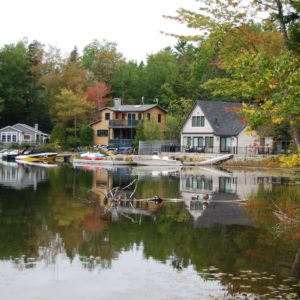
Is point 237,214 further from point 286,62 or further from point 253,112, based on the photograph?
point 286,62

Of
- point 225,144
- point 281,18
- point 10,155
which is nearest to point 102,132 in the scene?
point 10,155

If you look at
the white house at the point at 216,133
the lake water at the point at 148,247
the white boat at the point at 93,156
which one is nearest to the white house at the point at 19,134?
the white boat at the point at 93,156

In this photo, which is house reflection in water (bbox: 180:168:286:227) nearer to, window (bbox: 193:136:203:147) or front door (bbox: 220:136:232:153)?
front door (bbox: 220:136:232:153)

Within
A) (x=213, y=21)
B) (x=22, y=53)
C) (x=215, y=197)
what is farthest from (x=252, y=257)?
(x=22, y=53)

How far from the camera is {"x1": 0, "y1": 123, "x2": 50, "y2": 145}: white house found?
89.2 metres

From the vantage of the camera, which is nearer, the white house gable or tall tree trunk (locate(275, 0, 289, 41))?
tall tree trunk (locate(275, 0, 289, 41))

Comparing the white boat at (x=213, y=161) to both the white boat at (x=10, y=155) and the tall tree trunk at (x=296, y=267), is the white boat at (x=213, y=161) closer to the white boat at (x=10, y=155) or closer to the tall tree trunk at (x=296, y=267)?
the white boat at (x=10, y=155)

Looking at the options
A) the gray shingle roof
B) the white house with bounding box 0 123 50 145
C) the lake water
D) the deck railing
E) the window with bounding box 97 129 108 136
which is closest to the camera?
the lake water

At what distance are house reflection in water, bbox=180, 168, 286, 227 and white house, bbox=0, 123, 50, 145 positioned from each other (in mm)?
47946

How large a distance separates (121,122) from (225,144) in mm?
19062

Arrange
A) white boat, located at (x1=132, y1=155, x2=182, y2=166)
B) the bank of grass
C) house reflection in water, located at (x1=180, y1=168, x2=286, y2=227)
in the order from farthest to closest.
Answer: white boat, located at (x1=132, y1=155, x2=182, y2=166) < the bank of grass < house reflection in water, located at (x1=180, y1=168, x2=286, y2=227)

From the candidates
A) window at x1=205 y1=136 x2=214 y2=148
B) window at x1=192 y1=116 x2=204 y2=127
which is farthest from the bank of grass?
window at x1=192 y1=116 x2=204 y2=127

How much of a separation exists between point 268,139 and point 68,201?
41593 millimetres

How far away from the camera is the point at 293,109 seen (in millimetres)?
16891
